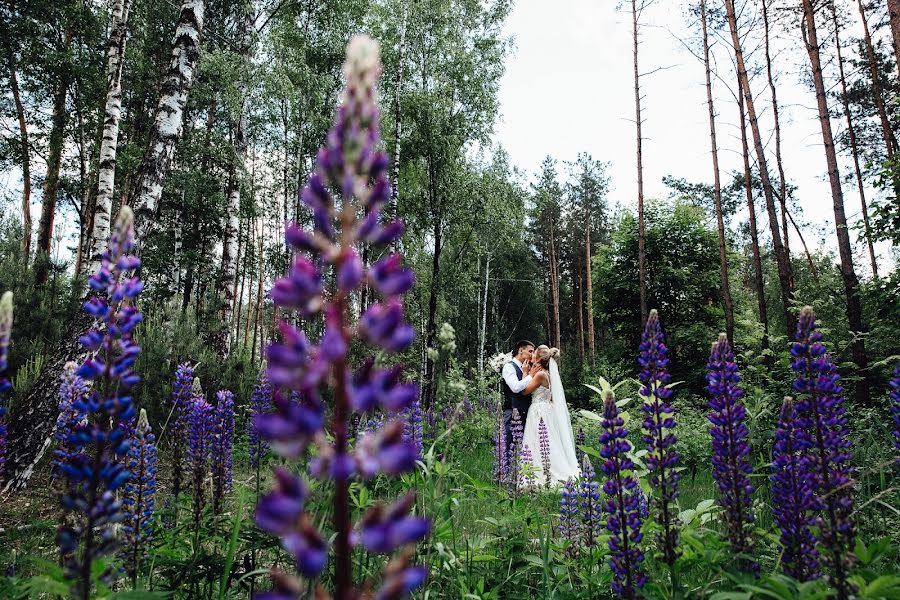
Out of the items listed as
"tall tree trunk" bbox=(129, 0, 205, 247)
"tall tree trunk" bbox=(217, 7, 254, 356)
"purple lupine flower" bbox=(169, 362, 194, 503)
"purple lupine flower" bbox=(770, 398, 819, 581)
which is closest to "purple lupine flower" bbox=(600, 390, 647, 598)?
"purple lupine flower" bbox=(770, 398, 819, 581)

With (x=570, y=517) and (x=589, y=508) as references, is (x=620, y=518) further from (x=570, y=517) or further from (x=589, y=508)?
(x=570, y=517)

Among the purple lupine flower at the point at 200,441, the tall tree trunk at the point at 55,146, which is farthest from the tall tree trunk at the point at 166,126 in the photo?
the tall tree trunk at the point at 55,146

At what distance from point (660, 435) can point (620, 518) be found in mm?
441

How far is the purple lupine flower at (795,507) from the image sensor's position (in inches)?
81.9

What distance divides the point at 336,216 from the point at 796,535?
2.41 meters

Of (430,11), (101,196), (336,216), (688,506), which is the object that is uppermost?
(430,11)

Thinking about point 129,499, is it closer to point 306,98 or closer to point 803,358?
point 803,358

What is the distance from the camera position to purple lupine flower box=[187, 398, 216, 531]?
2.63 m

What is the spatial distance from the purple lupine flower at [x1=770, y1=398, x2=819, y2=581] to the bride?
5.48 metres

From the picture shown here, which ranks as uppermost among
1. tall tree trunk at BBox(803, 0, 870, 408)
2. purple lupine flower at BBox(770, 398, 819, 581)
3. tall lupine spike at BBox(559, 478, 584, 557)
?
tall tree trunk at BBox(803, 0, 870, 408)

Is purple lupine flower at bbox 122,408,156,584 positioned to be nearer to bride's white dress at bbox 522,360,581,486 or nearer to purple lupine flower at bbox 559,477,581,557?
purple lupine flower at bbox 559,477,581,557

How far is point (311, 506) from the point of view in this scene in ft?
7.80

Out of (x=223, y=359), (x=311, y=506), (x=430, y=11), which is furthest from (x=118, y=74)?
(x=430, y=11)

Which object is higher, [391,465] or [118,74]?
[118,74]
